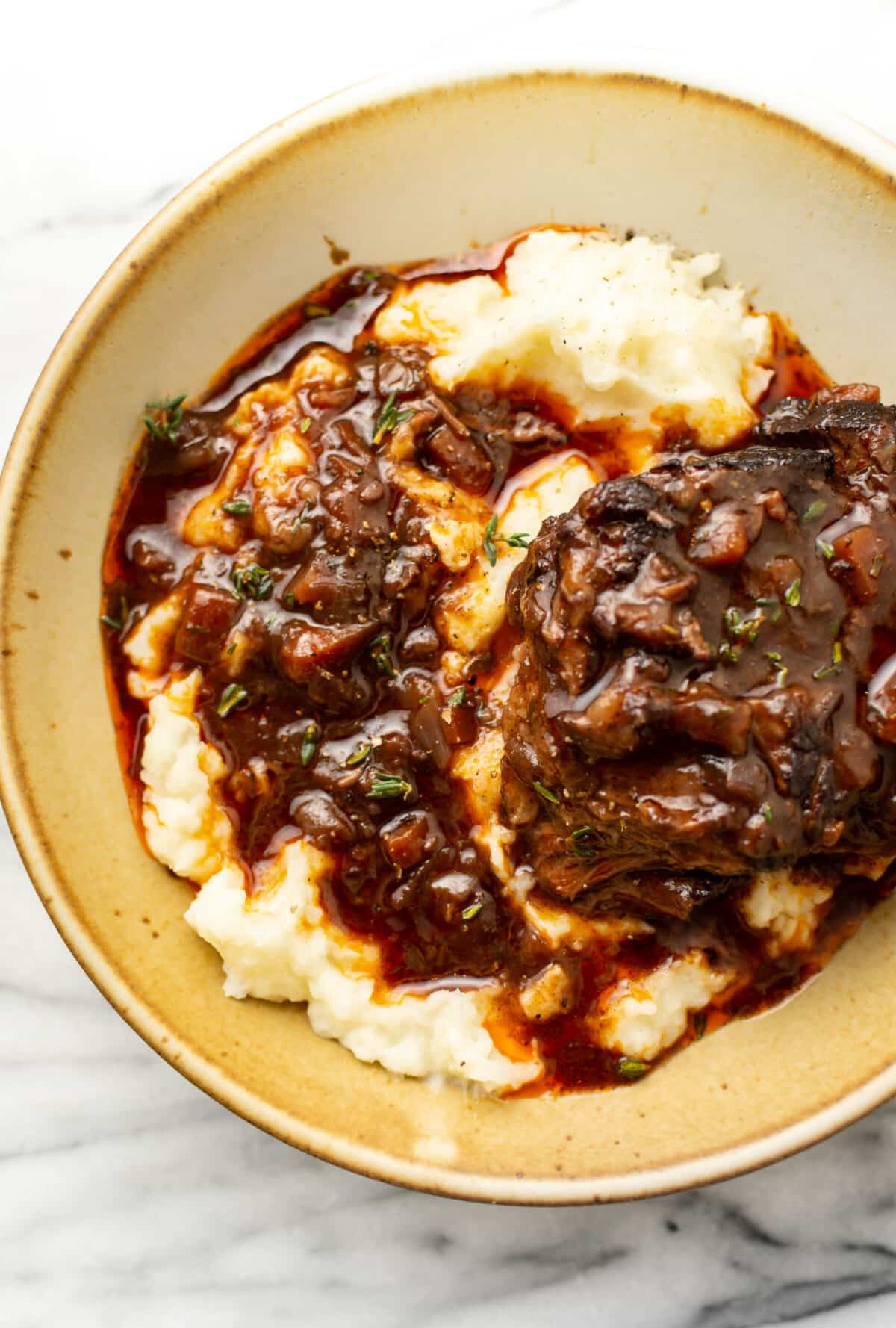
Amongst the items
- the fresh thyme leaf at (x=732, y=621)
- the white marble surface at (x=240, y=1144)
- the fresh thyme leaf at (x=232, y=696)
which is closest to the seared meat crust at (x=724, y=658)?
the fresh thyme leaf at (x=732, y=621)

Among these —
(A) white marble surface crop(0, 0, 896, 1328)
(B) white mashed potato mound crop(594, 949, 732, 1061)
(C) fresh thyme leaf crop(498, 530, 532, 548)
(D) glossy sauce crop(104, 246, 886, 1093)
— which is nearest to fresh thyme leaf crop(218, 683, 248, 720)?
(D) glossy sauce crop(104, 246, 886, 1093)

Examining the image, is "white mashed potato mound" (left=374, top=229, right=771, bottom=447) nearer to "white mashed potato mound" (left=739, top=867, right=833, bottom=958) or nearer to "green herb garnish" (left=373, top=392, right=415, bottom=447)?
"green herb garnish" (left=373, top=392, right=415, bottom=447)

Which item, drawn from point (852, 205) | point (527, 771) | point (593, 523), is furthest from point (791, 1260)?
point (852, 205)

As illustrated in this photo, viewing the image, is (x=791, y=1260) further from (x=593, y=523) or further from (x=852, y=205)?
(x=852, y=205)

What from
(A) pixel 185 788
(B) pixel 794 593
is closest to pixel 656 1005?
(B) pixel 794 593

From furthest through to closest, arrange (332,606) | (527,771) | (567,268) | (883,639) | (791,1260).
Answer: (791,1260)
(567,268)
(332,606)
(527,771)
(883,639)

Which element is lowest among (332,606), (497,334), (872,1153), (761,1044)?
(872,1153)
